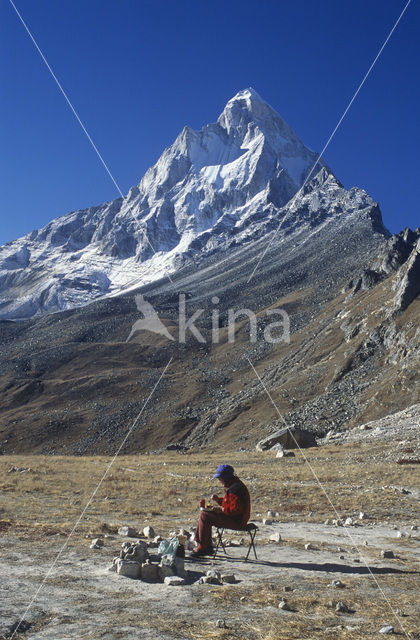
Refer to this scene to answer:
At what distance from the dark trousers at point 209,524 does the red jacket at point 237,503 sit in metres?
0.09

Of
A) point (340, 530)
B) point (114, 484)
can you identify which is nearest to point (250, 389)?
point (114, 484)

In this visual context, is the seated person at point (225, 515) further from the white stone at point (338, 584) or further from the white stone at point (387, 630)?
the white stone at point (387, 630)

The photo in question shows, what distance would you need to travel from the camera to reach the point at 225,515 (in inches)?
368

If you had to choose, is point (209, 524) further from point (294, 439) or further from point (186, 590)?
point (294, 439)

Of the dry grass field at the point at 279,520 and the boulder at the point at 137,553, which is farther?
the boulder at the point at 137,553

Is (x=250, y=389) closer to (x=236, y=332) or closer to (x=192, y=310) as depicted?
(x=236, y=332)

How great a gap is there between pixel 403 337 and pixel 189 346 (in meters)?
55.4

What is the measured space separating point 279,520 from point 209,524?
5.29m

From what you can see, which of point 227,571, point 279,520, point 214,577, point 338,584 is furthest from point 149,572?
point 279,520

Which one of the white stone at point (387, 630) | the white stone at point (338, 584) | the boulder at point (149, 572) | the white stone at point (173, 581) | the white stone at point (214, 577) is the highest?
Result: the boulder at point (149, 572)

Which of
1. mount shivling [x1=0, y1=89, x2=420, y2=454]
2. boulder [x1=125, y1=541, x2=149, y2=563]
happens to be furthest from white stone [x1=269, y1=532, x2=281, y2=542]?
mount shivling [x1=0, y1=89, x2=420, y2=454]

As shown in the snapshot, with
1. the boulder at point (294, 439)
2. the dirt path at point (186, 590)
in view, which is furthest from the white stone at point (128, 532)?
the boulder at point (294, 439)

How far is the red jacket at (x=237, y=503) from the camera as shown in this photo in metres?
9.35

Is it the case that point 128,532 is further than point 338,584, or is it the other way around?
point 128,532
